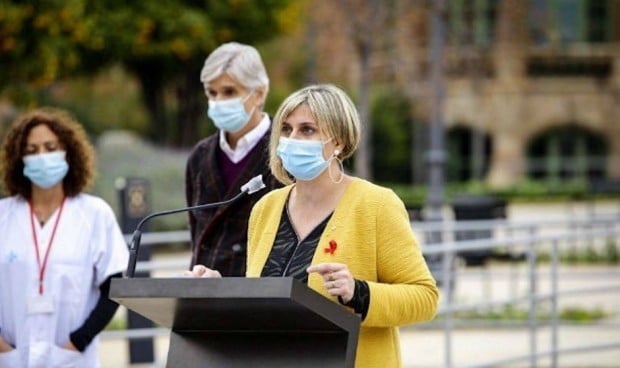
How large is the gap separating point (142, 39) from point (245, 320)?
24.3 m

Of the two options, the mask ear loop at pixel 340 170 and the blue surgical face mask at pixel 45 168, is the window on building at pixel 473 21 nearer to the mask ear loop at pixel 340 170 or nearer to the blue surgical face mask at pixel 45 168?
the blue surgical face mask at pixel 45 168

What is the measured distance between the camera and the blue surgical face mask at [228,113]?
585 cm

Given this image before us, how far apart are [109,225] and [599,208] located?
2861cm

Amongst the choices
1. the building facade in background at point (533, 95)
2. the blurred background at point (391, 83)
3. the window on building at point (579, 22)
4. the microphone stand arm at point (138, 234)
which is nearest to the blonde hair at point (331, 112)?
the microphone stand arm at point (138, 234)

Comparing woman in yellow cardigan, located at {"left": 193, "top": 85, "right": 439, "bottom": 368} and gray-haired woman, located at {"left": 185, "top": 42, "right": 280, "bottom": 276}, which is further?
gray-haired woman, located at {"left": 185, "top": 42, "right": 280, "bottom": 276}

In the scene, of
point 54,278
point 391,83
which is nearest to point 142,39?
point 391,83

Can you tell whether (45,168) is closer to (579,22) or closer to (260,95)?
(260,95)

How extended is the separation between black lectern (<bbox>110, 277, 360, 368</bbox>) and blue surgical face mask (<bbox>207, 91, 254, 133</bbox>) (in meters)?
1.80

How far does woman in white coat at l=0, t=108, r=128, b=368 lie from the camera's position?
575 cm

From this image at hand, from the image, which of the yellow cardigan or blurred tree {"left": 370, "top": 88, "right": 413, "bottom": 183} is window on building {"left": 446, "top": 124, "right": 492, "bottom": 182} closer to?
blurred tree {"left": 370, "top": 88, "right": 413, "bottom": 183}

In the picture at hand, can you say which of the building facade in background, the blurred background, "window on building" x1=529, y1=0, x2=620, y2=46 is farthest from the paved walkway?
"window on building" x1=529, y1=0, x2=620, y2=46

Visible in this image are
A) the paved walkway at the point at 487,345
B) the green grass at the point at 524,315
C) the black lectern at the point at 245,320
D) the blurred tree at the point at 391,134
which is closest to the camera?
the black lectern at the point at 245,320

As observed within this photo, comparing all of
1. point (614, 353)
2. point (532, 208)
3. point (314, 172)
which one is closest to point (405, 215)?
point (314, 172)

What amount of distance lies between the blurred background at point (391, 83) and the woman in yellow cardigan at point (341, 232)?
14101mm
